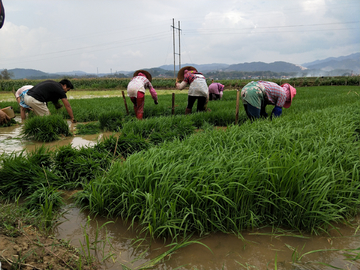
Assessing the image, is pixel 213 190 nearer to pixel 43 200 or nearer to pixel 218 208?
pixel 218 208

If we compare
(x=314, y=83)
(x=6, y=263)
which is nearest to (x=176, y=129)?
(x=6, y=263)

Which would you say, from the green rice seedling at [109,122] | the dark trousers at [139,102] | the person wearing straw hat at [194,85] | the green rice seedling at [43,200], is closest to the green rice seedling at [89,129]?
the green rice seedling at [109,122]

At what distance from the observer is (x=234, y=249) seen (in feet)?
5.74

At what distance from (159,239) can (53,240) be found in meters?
0.76

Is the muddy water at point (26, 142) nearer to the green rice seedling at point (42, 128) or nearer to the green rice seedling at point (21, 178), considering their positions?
the green rice seedling at point (42, 128)

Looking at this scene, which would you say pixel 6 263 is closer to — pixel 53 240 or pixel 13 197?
pixel 53 240

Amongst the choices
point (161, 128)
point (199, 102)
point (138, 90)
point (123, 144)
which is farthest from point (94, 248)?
point (199, 102)

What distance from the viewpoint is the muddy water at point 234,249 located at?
5.22 ft

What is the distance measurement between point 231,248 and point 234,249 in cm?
2

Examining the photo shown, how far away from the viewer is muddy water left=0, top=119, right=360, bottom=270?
A: 5.23ft

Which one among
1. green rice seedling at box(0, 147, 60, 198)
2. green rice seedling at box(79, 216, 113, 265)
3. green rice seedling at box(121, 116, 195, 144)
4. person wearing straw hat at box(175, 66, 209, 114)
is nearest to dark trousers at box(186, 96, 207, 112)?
person wearing straw hat at box(175, 66, 209, 114)

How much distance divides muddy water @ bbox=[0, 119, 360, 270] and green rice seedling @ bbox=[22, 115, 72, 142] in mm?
3416

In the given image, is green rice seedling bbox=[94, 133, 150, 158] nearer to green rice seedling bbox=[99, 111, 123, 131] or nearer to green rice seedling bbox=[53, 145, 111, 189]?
green rice seedling bbox=[53, 145, 111, 189]

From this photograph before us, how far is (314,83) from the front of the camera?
3125 cm
